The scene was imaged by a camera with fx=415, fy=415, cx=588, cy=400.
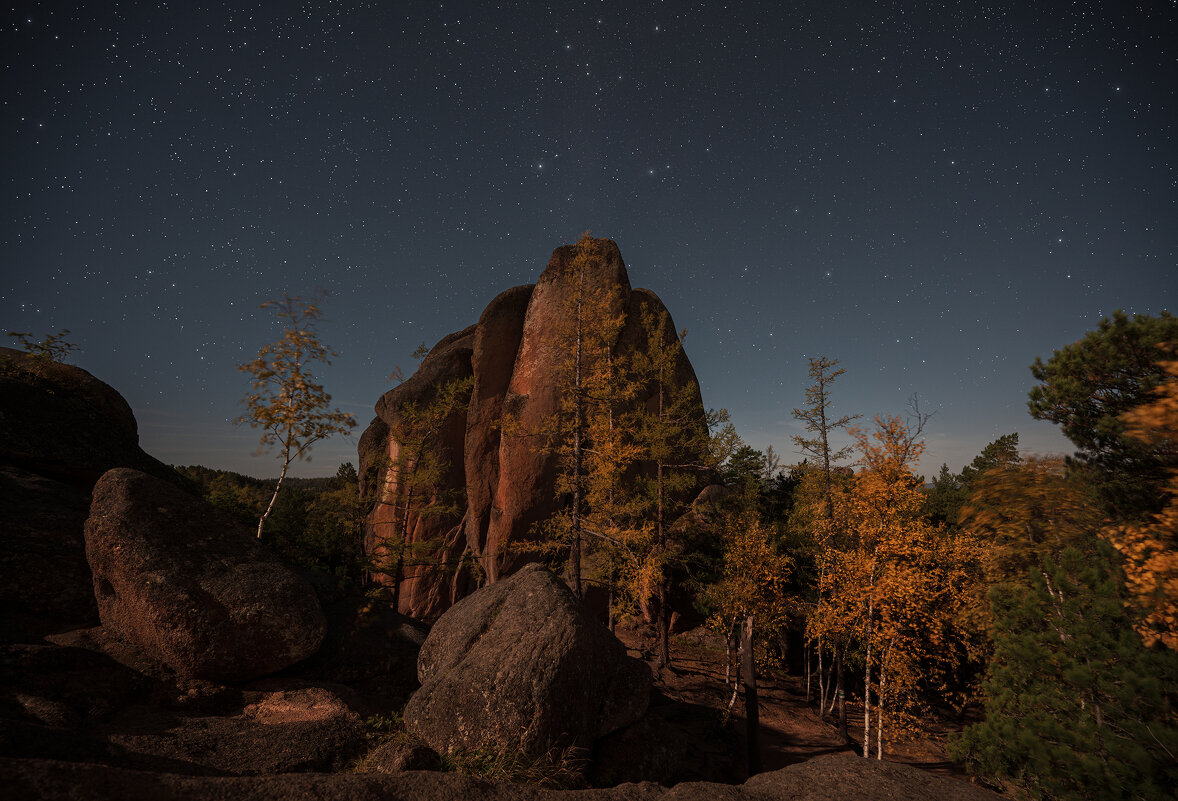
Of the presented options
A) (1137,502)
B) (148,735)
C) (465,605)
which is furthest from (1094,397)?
(148,735)

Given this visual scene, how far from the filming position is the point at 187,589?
7059 millimetres

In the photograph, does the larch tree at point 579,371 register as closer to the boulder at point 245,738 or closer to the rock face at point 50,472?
the boulder at point 245,738

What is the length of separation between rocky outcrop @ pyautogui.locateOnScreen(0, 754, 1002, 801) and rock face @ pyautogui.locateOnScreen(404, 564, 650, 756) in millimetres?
2878

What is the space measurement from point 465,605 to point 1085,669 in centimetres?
1019

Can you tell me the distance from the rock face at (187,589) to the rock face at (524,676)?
8.75 feet

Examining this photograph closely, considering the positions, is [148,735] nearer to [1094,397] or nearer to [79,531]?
[79,531]

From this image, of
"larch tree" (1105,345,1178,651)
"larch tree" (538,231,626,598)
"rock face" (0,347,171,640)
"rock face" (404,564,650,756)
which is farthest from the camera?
"larch tree" (538,231,626,598)

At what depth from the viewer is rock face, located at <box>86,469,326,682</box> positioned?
6852 mm

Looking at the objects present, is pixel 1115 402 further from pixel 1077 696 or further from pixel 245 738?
pixel 245 738

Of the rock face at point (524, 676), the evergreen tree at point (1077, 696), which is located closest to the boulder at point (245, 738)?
the rock face at point (524, 676)

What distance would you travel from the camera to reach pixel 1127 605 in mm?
5789

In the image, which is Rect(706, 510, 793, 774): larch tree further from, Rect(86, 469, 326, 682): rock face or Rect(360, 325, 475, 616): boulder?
Rect(86, 469, 326, 682): rock face

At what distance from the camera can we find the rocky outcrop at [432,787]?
2240 mm

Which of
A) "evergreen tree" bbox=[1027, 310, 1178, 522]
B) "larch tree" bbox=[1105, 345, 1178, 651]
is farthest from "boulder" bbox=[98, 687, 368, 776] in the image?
"evergreen tree" bbox=[1027, 310, 1178, 522]
